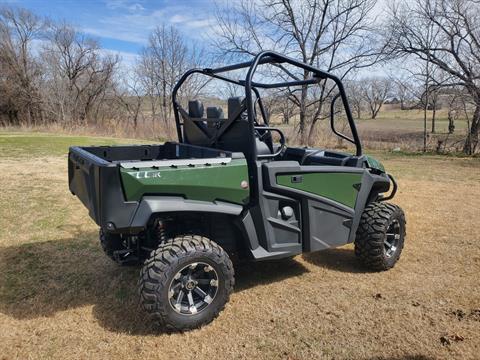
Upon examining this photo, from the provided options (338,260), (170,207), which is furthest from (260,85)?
(170,207)

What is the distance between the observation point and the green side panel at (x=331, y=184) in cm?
328

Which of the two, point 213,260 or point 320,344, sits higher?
point 213,260

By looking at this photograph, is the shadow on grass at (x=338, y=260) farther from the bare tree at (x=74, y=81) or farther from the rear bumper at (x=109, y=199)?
the bare tree at (x=74, y=81)

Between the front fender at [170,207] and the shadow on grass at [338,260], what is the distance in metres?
1.50

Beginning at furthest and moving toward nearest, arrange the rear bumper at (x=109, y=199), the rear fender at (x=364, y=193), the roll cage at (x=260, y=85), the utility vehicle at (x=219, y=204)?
the rear fender at (x=364, y=193) → the roll cage at (x=260, y=85) → the utility vehicle at (x=219, y=204) → the rear bumper at (x=109, y=199)

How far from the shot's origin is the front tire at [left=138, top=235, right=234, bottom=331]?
8.87 feet

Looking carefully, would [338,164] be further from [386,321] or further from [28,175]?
[28,175]

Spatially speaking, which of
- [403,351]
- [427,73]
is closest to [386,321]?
[403,351]

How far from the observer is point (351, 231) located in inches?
147

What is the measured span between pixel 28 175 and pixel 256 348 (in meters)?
7.18

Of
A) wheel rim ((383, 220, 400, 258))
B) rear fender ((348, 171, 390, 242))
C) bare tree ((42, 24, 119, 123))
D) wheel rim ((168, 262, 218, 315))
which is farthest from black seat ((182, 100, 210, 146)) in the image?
bare tree ((42, 24, 119, 123))

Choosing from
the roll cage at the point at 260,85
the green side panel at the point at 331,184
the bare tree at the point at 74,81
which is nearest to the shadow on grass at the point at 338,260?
the green side panel at the point at 331,184

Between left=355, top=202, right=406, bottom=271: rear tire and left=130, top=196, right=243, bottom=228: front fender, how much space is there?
1.44m

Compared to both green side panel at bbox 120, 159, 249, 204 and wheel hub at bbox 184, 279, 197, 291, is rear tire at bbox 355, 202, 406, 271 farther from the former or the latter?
wheel hub at bbox 184, 279, 197, 291
